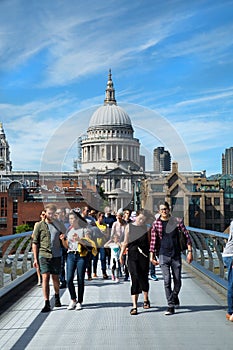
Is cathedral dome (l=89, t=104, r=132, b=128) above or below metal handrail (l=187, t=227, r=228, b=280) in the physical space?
above

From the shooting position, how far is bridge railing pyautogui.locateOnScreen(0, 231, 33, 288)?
10656mm

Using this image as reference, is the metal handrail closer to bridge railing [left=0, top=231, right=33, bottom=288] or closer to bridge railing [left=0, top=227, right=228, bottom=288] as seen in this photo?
bridge railing [left=0, top=227, right=228, bottom=288]

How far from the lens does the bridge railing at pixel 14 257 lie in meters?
10.7

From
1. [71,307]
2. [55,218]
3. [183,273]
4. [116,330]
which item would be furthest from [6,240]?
[183,273]

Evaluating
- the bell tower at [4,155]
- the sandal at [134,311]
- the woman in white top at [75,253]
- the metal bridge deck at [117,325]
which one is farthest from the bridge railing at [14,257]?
the bell tower at [4,155]

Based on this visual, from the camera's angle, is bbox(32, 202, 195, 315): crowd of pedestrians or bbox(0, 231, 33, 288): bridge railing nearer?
bbox(32, 202, 195, 315): crowd of pedestrians

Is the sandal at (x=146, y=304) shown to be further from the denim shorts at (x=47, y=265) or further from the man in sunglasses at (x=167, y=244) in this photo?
the denim shorts at (x=47, y=265)

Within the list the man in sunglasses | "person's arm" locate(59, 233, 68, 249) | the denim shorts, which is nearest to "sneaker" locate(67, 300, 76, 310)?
the denim shorts

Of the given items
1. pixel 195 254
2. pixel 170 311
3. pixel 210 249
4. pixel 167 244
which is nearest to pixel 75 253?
pixel 167 244

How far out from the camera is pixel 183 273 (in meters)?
15.2

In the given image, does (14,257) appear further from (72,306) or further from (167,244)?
(167,244)

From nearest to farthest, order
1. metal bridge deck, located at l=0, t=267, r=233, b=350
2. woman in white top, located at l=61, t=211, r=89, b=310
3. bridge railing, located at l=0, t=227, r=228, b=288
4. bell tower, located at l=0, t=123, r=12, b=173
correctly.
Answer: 1. metal bridge deck, located at l=0, t=267, r=233, b=350
2. woman in white top, located at l=61, t=211, r=89, b=310
3. bridge railing, located at l=0, t=227, r=228, b=288
4. bell tower, located at l=0, t=123, r=12, b=173

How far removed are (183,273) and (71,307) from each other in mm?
6175

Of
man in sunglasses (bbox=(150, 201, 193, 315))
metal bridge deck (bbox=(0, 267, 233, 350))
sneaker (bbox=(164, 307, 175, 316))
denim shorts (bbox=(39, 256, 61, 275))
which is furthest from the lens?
denim shorts (bbox=(39, 256, 61, 275))
